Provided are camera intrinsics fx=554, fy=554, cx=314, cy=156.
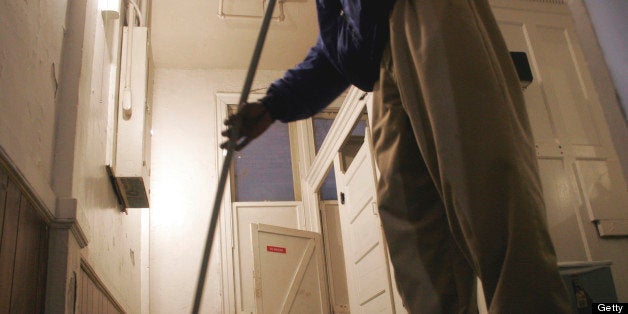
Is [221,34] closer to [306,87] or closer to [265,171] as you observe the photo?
[265,171]

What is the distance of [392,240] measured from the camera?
1041mm

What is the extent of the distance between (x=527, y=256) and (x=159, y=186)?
A: 186 inches

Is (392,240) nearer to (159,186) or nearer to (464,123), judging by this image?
(464,123)

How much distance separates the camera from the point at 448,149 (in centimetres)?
85

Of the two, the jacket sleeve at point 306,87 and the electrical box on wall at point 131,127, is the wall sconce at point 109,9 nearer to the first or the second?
the electrical box on wall at point 131,127

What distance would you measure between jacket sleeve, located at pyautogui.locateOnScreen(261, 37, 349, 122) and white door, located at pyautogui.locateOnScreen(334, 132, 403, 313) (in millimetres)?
2100

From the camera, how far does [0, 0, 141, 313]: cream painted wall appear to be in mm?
1186

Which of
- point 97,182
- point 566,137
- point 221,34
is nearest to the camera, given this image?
point 97,182

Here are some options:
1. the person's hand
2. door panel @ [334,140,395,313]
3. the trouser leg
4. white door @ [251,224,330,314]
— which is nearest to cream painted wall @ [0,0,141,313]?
the person's hand

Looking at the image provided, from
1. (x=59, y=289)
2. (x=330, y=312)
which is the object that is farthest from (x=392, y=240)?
(x=330, y=312)

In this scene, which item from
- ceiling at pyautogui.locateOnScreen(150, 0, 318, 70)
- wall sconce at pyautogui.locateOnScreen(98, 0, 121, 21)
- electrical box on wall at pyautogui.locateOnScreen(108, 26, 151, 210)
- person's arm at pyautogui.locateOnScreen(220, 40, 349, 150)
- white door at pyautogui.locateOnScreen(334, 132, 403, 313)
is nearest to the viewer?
person's arm at pyautogui.locateOnScreen(220, 40, 349, 150)

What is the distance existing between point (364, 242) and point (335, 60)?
8.29ft

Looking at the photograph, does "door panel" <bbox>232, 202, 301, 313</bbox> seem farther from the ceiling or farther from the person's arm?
the person's arm

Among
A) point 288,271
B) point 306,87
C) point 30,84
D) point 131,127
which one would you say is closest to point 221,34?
point 288,271
